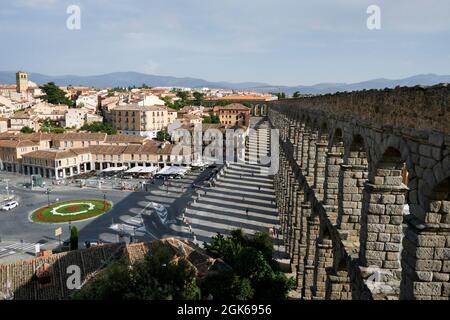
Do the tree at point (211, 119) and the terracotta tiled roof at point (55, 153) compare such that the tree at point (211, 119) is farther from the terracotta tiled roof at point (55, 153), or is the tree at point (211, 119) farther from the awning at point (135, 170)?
the awning at point (135, 170)

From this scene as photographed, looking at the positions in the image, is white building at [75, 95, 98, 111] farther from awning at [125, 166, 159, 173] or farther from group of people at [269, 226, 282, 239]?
group of people at [269, 226, 282, 239]

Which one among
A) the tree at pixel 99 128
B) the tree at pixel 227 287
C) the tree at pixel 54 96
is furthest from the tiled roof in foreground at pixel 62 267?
the tree at pixel 54 96

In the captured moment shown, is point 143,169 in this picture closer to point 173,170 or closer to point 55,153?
point 173,170

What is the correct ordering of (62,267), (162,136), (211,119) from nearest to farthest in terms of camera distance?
(62,267) < (162,136) < (211,119)

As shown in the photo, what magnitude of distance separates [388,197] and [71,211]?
3876cm

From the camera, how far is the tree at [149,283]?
1155 centimetres

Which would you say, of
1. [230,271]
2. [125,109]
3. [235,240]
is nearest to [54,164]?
[125,109]

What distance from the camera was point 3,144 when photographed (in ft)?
219

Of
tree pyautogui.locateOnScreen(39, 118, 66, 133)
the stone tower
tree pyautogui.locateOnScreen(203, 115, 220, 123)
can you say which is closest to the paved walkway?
tree pyautogui.locateOnScreen(203, 115, 220, 123)

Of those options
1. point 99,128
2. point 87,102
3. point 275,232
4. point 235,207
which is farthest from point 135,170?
point 87,102

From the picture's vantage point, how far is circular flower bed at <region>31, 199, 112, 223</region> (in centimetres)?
3988

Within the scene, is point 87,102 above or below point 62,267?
above

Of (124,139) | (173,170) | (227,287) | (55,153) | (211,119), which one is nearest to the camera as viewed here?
(227,287)

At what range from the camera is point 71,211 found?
4231 centimetres
